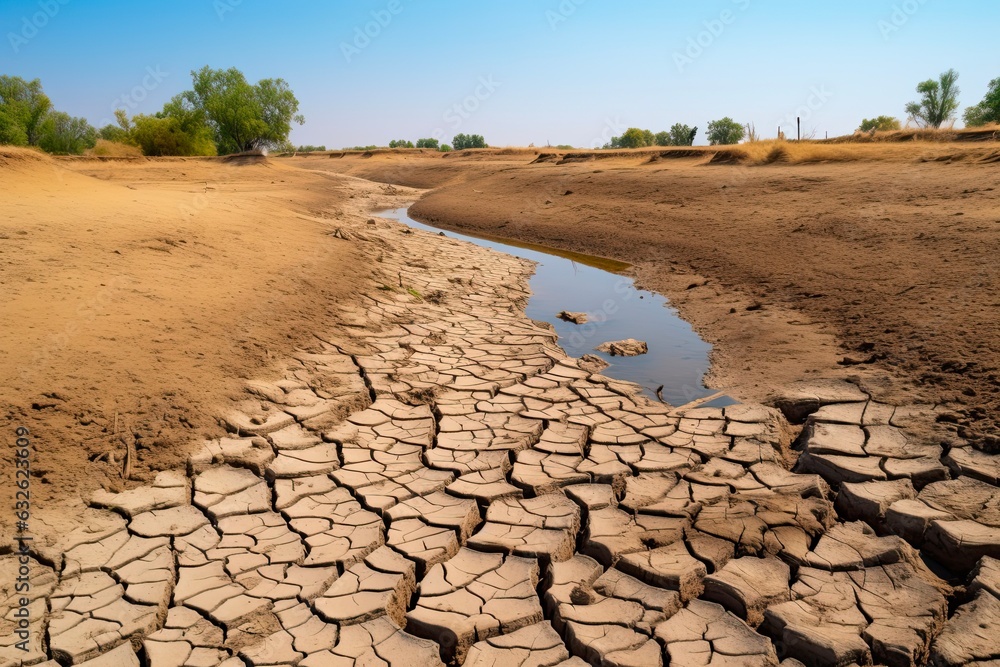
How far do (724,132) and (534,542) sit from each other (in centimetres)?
3890

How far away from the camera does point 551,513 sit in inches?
127

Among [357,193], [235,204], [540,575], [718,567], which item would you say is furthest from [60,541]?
[357,193]

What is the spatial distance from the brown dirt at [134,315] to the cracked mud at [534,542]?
0.26 meters

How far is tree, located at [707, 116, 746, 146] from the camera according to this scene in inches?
1438

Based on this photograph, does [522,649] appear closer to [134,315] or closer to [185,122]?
[134,315]

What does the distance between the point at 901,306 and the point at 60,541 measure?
5.98 metres

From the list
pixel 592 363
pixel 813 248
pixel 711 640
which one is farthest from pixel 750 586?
pixel 813 248

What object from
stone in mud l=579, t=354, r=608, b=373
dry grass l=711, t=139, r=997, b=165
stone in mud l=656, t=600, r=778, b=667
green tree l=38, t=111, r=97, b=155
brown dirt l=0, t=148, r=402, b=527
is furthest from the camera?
green tree l=38, t=111, r=97, b=155

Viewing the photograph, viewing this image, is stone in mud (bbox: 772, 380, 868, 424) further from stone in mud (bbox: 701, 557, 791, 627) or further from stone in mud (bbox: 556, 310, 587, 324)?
stone in mud (bbox: 556, 310, 587, 324)

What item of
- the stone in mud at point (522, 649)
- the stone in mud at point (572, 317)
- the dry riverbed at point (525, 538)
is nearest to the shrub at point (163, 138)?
the stone in mud at point (572, 317)

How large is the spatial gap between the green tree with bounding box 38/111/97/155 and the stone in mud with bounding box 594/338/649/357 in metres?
33.7

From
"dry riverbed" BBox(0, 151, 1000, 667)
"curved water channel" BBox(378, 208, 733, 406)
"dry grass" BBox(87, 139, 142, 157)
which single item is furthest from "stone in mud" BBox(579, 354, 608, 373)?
"dry grass" BBox(87, 139, 142, 157)

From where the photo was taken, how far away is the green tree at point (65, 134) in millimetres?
31969

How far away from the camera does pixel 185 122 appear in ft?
101
